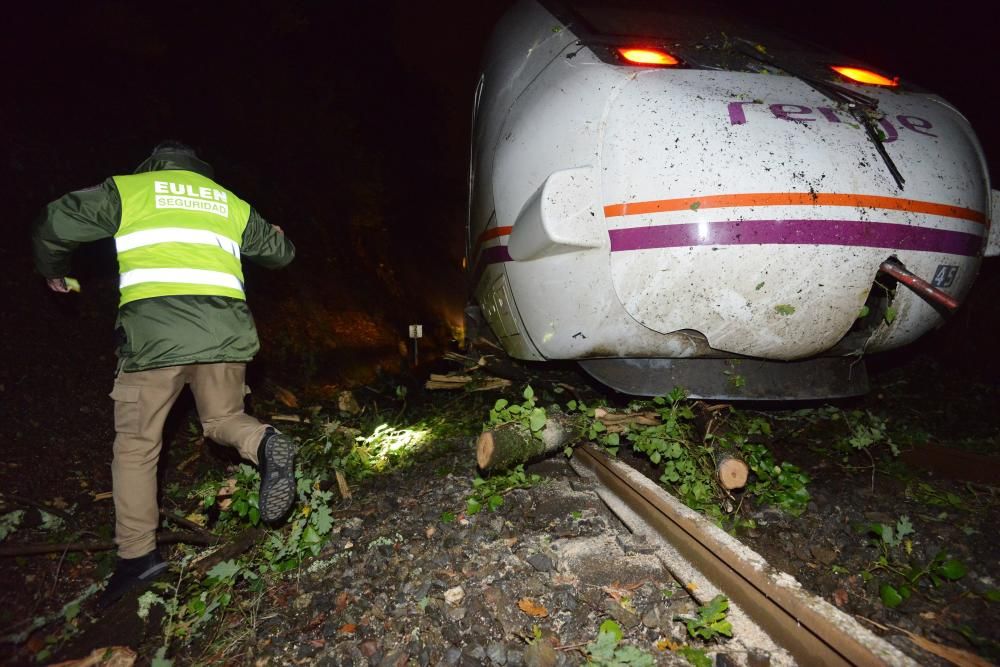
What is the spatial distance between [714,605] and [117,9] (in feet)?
27.6

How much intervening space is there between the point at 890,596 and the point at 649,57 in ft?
8.24

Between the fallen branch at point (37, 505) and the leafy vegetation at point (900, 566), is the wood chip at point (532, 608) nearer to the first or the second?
the leafy vegetation at point (900, 566)

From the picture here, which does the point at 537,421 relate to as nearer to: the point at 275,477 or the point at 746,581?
the point at 746,581

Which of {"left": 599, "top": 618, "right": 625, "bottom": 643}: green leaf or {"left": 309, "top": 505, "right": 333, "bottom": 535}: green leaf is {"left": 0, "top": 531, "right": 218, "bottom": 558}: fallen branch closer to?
{"left": 309, "top": 505, "right": 333, "bottom": 535}: green leaf

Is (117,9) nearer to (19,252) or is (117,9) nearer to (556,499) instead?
(19,252)

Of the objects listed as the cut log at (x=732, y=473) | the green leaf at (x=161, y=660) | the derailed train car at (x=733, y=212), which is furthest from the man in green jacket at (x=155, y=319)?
the cut log at (x=732, y=473)

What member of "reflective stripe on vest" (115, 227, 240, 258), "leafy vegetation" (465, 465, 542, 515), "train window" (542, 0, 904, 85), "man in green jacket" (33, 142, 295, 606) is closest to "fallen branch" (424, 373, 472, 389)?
"leafy vegetation" (465, 465, 542, 515)

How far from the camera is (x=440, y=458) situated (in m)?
3.00

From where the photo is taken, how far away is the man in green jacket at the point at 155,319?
2176 millimetres

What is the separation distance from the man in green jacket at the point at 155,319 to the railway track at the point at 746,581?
1.61 m

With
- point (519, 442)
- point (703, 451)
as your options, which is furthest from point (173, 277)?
point (703, 451)

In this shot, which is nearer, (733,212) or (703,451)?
(733,212)

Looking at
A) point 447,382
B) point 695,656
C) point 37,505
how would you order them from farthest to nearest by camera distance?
point 447,382
point 37,505
point 695,656

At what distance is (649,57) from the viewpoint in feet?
7.84
